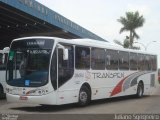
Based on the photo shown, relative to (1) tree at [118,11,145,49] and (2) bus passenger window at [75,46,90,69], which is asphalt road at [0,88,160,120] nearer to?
(2) bus passenger window at [75,46,90,69]

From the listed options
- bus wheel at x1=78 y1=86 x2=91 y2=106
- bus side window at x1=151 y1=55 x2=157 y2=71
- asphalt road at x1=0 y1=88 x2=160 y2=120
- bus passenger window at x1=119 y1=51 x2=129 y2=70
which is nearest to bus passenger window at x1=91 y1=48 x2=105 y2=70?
bus wheel at x1=78 y1=86 x2=91 y2=106

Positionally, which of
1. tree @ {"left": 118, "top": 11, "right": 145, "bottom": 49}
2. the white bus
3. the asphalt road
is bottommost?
the asphalt road

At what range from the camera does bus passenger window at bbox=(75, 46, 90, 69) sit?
18.2 meters

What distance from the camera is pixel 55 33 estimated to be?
40.9m

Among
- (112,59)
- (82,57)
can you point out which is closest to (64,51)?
(82,57)

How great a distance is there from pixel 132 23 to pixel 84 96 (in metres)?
58.3

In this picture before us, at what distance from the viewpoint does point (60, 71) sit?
16.8 metres

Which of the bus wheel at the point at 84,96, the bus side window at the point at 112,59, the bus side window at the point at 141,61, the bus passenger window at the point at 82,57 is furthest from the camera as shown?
the bus side window at the point at 141,61

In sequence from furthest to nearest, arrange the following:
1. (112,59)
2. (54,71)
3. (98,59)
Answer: (112,59) < (98,59) < (54,71)

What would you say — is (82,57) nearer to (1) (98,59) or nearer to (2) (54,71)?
(1) (98,59)

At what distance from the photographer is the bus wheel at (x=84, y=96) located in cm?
1834

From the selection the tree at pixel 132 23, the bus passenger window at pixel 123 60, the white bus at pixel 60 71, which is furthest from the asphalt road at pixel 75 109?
the tree at pixel 132 23

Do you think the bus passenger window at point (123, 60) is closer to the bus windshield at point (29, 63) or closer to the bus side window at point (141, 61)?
the bus side window at point (141, 61)

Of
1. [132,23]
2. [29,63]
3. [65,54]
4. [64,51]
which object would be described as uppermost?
[132,23]
